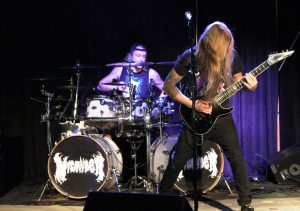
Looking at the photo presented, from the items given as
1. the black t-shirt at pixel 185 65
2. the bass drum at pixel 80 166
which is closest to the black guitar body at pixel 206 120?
the black t-shirt at pixel 185 65

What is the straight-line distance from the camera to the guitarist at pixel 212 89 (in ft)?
13.7

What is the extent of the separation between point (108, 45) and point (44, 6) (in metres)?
1.19

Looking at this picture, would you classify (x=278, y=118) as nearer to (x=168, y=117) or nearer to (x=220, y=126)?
(x=168, y=117)

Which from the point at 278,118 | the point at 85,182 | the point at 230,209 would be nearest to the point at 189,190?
the point at 230,209

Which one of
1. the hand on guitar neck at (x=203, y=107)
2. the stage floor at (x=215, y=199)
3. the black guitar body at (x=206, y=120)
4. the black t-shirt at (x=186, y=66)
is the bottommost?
the stage floor at (x=215, y=199)

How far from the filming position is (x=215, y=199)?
215 inches

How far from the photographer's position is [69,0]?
7016 mm

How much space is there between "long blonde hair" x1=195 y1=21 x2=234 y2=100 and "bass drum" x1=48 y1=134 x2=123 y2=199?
194cm

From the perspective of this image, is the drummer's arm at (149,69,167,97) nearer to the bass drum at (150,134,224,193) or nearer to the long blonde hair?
the bass drum at (150,134,224,193)

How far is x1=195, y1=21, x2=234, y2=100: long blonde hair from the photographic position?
4172mm

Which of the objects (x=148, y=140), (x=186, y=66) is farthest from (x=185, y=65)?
(x=148, y=140)

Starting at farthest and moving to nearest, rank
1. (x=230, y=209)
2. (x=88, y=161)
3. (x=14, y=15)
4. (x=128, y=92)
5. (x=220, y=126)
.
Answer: (x=14, y=15) < (x=128, y=92) < (x=88, y=161) < (x=230, y=209) < (x=220, y=126)

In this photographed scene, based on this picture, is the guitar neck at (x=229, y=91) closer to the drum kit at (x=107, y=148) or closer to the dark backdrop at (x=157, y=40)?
the drum kit at (x=107, y=148)

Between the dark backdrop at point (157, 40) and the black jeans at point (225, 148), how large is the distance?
2.78 meters
